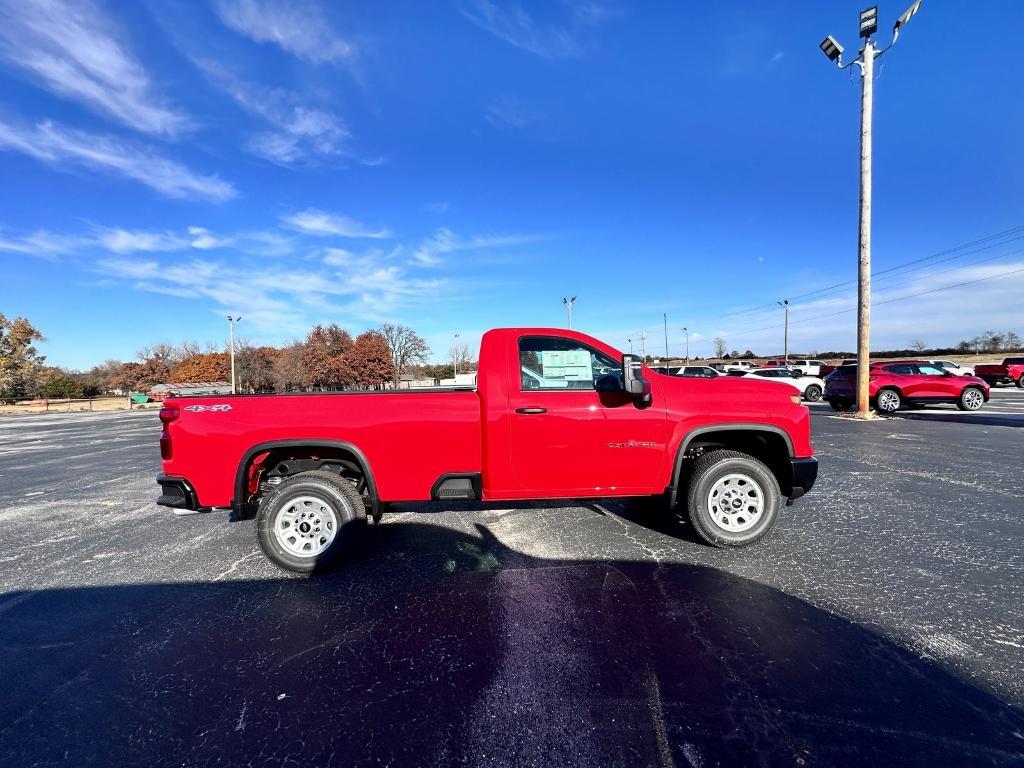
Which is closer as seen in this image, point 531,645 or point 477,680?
point 477,680

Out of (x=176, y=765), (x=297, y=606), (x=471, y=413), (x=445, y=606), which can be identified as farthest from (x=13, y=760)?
(x=471, y=413)

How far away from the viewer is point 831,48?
14.3 metres

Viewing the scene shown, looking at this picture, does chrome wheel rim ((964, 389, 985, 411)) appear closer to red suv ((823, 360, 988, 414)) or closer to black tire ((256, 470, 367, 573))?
red suv ((823, 360, 988, 414))

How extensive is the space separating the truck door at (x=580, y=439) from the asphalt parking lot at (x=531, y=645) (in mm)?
658

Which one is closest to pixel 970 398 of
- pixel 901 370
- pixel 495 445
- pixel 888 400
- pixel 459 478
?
pixel 901 370

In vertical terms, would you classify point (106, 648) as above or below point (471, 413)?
below

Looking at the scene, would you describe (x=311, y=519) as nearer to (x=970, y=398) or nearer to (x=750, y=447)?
(x=750, y=447)

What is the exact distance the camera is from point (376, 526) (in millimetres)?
5062

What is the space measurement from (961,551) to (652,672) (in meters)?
3.40

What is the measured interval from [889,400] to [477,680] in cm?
1766

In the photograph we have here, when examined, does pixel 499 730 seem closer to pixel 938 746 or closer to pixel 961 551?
pixel 938 746

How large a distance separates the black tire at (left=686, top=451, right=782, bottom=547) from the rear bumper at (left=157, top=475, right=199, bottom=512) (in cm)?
420

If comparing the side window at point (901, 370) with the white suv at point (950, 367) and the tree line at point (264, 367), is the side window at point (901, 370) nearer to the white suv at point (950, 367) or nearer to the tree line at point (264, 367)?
the white suv at point (950, 367)

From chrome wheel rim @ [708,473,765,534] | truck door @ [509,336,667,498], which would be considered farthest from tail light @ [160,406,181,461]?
chrome wheel rim @ [708,473,765,534]
